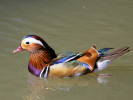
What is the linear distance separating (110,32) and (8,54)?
2.19 metres

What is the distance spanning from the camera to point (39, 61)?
4.56m

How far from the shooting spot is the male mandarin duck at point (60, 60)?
172 inches

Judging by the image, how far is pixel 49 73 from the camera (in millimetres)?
4449

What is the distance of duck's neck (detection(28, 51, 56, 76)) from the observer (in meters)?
4.53

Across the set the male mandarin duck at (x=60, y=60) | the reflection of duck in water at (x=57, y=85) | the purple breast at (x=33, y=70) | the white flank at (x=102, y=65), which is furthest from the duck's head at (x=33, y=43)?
the white flank at (x=102, y=65)

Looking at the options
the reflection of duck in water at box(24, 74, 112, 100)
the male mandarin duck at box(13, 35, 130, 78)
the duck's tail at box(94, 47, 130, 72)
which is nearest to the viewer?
the reflection of duck in water at box(24, 74, 112, 100)

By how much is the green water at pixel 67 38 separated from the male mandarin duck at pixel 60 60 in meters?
0.18

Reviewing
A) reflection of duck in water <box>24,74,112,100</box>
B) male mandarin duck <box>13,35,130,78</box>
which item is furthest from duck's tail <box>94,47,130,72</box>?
reflection of duck in water <box>24,74,112,100</box>

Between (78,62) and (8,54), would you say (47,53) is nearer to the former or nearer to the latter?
(78,62)

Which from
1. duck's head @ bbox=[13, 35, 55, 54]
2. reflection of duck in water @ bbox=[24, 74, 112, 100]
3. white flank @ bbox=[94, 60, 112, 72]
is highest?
duck's head @ bbox=[13, 35, 55, 54]

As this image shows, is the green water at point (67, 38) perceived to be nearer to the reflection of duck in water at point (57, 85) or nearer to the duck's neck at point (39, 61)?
the reflection of duck in water at point (57, 85)

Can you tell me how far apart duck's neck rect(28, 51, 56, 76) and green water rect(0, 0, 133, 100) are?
0.16 metres

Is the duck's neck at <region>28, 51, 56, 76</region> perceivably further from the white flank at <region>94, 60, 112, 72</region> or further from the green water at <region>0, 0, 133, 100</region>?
the white flank at <region>94, 60, 112, 72</region>

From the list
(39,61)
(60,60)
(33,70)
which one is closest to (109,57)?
(60,60)
